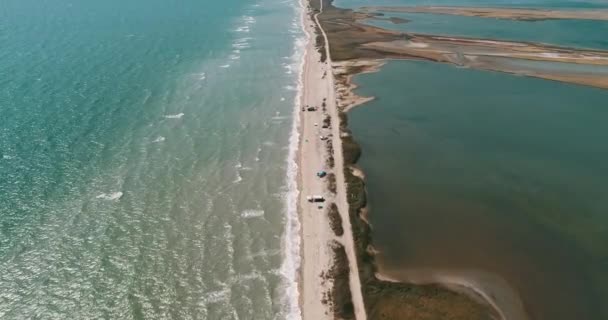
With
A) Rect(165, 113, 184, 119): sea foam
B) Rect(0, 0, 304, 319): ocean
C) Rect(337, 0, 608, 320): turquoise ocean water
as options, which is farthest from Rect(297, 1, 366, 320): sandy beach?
Rect(165, 113, 184, 119): sea foam

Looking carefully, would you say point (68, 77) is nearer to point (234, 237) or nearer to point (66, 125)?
point (66, 125)

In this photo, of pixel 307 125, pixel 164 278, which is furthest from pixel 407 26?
pixel 164 278

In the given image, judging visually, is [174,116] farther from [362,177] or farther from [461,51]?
[461,51]

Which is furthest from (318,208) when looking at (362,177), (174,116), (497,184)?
(174,116)

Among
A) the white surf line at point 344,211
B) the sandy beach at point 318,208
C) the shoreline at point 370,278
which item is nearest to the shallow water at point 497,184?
the shoreline at point 370,278

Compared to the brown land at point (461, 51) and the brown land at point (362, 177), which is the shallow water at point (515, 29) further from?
the brown land at point (362, 177)

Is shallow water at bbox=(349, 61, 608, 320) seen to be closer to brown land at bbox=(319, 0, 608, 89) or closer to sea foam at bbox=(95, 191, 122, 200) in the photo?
brown land at bbox=(319, 0, 608, 89)

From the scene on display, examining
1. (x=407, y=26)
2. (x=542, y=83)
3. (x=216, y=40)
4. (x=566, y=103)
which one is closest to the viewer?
(x=566, y=103)
